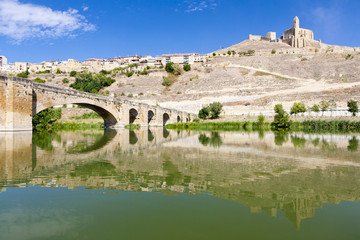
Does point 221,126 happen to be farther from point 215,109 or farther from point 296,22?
point 296,22

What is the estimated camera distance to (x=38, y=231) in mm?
3473

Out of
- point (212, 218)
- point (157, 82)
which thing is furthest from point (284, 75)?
point (212, 218)

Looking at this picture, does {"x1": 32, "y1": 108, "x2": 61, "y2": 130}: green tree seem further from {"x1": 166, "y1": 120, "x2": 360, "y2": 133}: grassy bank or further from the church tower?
the church tower

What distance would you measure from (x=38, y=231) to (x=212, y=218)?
2.42m

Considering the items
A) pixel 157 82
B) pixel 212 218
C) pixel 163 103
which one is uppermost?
pixel 157 82

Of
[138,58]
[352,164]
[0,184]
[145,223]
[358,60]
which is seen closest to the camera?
[145,223]

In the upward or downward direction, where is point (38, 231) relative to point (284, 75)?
downward

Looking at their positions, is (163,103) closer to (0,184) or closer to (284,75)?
(284,75)

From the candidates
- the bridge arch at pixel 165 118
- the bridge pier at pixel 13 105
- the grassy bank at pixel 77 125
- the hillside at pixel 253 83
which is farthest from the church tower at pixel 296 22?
the bridge pier at pixel 13 105

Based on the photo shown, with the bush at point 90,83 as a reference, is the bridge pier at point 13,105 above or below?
below

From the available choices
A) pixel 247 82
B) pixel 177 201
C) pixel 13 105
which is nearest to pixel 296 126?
pixel 13 105

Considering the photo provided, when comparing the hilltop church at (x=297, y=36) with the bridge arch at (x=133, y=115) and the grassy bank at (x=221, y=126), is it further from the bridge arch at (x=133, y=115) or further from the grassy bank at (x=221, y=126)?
A: the bridge arch at (x=133, y=115)

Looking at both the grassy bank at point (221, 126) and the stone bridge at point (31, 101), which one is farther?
the grassy bank at point (221, 126)

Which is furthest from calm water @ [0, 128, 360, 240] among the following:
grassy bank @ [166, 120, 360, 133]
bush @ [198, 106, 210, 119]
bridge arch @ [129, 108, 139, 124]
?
bush @ [198, 106, 210, 119]
